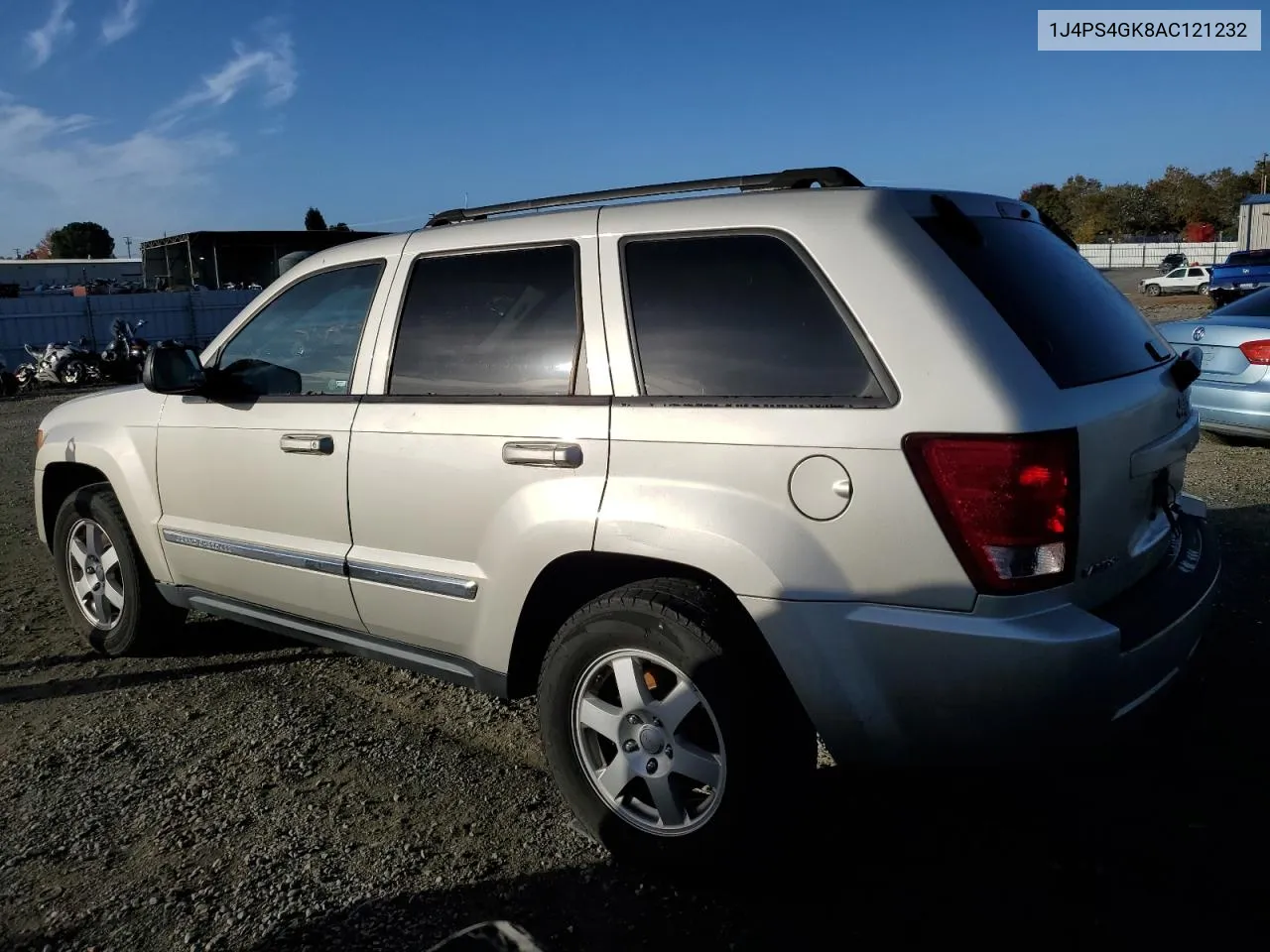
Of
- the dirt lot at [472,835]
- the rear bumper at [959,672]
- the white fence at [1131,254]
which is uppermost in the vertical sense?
the white fence at [1131,254]

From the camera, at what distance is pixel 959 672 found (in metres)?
2.40

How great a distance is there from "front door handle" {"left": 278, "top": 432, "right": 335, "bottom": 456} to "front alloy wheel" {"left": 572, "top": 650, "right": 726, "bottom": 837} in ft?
4.45

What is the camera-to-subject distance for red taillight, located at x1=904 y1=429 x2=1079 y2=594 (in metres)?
2.37

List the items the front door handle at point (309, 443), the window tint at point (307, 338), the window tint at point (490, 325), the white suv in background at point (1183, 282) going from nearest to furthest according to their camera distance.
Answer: the window tint at point (490, 325), the front door handle at point (309, 443), the window tint at point (307, 338), the white suv in background at point (1183, 282)

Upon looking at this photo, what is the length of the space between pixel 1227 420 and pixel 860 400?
6876 mm

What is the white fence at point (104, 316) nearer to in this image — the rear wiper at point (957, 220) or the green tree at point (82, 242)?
the rear wiper at point (957, 220)

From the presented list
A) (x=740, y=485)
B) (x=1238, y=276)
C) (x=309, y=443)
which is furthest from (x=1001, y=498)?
(x=1238, y=276)

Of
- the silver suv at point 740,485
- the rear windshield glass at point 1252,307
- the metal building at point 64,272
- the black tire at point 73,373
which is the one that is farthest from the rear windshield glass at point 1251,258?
the metal building at point 64,272

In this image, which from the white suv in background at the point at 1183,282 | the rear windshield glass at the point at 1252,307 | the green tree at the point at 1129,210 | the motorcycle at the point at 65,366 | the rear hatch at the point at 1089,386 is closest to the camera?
the rear hatch at the point at 1089,386

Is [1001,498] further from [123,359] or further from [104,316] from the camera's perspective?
[104,316]

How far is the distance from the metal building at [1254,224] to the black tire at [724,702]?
166 feet

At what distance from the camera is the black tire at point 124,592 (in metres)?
4.61

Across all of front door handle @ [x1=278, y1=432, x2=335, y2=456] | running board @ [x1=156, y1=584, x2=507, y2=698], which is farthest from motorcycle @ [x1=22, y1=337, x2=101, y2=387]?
front door handle @ [x1=278, y1=432, x2=335, y2=456]

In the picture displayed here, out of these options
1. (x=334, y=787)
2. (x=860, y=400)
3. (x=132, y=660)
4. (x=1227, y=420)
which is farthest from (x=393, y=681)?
(x=1227, y=420)
